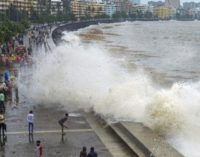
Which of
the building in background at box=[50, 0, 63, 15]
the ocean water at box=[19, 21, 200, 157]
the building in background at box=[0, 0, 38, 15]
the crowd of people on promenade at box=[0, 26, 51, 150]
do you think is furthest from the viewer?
the building in background at box=[50, 0, 63, 15]

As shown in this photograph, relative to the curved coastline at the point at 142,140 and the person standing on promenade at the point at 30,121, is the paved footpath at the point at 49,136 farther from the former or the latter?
the curved coastline at the point at 142,140

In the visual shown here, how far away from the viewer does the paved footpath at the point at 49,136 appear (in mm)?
13305

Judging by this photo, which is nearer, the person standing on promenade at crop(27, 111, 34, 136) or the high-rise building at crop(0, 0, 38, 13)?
the person standing on promenade at crop(27, 111, 34, 136)

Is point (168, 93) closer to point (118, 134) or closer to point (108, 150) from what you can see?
point (118, 134)

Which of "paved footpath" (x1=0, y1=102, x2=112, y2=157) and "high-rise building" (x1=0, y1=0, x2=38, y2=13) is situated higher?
"high-rise building" (x1=0, y1=0, x2=38, y2=13)

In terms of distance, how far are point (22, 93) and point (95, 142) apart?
8.10 metres

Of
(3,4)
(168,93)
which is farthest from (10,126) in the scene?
(3,4)

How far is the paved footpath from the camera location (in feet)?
43.7

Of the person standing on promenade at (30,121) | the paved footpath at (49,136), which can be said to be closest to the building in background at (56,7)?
the paved footpath at (49,136)

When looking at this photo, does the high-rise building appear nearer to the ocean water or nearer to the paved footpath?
the ocean water

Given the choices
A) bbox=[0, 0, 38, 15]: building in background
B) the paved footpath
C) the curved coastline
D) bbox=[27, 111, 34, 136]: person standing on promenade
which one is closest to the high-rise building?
bbox=[0, 0, 38, 15]: building in background

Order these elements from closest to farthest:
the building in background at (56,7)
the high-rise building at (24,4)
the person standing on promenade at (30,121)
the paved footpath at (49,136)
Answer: the paved footpath at (49,136), the person standing on promenade at (30,121), the high-rise building at (24,4), the building in background at (56,7)

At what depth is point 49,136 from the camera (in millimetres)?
14898

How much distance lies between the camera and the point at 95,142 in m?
14.3
